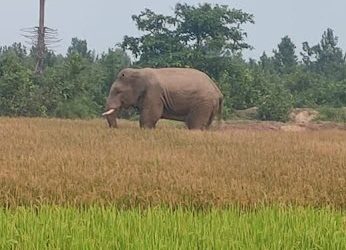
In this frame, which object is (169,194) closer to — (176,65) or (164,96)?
(164,96)

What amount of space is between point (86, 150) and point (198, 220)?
3.38 meters

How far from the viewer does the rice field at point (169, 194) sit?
3.77 meters

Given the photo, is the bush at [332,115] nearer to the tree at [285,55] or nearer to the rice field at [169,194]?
the rice field at [169,194]

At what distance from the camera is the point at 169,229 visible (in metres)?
3.96

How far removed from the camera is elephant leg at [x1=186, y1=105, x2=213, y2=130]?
11.7 m

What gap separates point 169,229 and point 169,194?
1.23 m

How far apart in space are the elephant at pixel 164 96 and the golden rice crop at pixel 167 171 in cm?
214

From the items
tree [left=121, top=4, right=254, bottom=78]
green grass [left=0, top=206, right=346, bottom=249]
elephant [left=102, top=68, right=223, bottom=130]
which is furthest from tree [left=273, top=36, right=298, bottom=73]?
green grass [left=0, top=206, right=346, bottom=249]

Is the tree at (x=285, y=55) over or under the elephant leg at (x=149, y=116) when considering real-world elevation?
over

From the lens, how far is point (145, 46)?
19438 mm

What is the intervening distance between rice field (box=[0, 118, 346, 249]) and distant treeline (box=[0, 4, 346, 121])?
8569 mm

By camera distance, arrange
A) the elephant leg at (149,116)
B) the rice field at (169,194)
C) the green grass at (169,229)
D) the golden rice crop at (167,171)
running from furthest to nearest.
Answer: the elephant leg at (149,116)
the golden rice crop at (167,171)
the rice field at (169,194)
the green grass at (169,229)

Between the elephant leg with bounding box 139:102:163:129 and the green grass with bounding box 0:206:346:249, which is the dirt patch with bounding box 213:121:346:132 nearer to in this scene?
the elephant leg with bounding box 139:102:163:129

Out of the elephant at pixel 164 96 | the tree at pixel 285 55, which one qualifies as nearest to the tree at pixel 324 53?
the tree at pixel 285 55
